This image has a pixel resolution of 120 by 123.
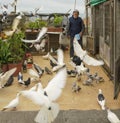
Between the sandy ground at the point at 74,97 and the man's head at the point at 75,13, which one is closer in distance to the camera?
the sandy ground at the point at 74,97

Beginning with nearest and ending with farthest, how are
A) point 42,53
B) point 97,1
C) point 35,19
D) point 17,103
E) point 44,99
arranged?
point 44,99
point 17,103
point 97,1
point 42,53
point 35,19

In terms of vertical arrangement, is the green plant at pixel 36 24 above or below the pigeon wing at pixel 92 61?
above

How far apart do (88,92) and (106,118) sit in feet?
8.47

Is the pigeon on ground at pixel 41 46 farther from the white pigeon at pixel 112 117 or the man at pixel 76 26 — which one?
the white pigeon at pixel 112 117

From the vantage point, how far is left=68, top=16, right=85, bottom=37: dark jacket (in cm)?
1198

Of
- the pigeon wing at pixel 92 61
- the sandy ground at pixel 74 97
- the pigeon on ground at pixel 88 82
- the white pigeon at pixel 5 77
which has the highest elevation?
the pigeon wing at pixel 92 61

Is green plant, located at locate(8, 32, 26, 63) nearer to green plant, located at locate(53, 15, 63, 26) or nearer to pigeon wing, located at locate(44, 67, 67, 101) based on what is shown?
green plant, located at locate(53, 15, 63, 26)

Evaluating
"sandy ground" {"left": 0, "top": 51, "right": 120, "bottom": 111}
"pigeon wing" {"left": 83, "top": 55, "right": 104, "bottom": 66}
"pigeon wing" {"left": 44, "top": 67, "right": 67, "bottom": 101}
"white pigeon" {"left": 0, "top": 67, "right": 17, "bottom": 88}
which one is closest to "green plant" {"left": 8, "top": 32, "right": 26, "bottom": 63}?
"sandy ground" {"left": 0, "top": 51, "right": 120, "bottom": 111}

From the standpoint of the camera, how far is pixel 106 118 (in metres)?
5.56

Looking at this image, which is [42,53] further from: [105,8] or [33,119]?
[33,119]

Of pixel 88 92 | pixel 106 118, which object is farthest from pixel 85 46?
pixel 106 118

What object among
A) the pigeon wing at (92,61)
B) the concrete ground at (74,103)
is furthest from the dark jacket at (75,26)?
the pigeon wing at (92,61)

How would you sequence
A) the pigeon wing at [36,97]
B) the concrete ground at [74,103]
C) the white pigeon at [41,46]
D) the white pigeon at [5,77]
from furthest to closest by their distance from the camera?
1. the white pigeon at [41,46]
2. the white pigeon at [5,77]
3. the concrete ground at [74,103]
4. the pigeon wing at [36,97]

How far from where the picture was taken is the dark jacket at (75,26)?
1198 cm
